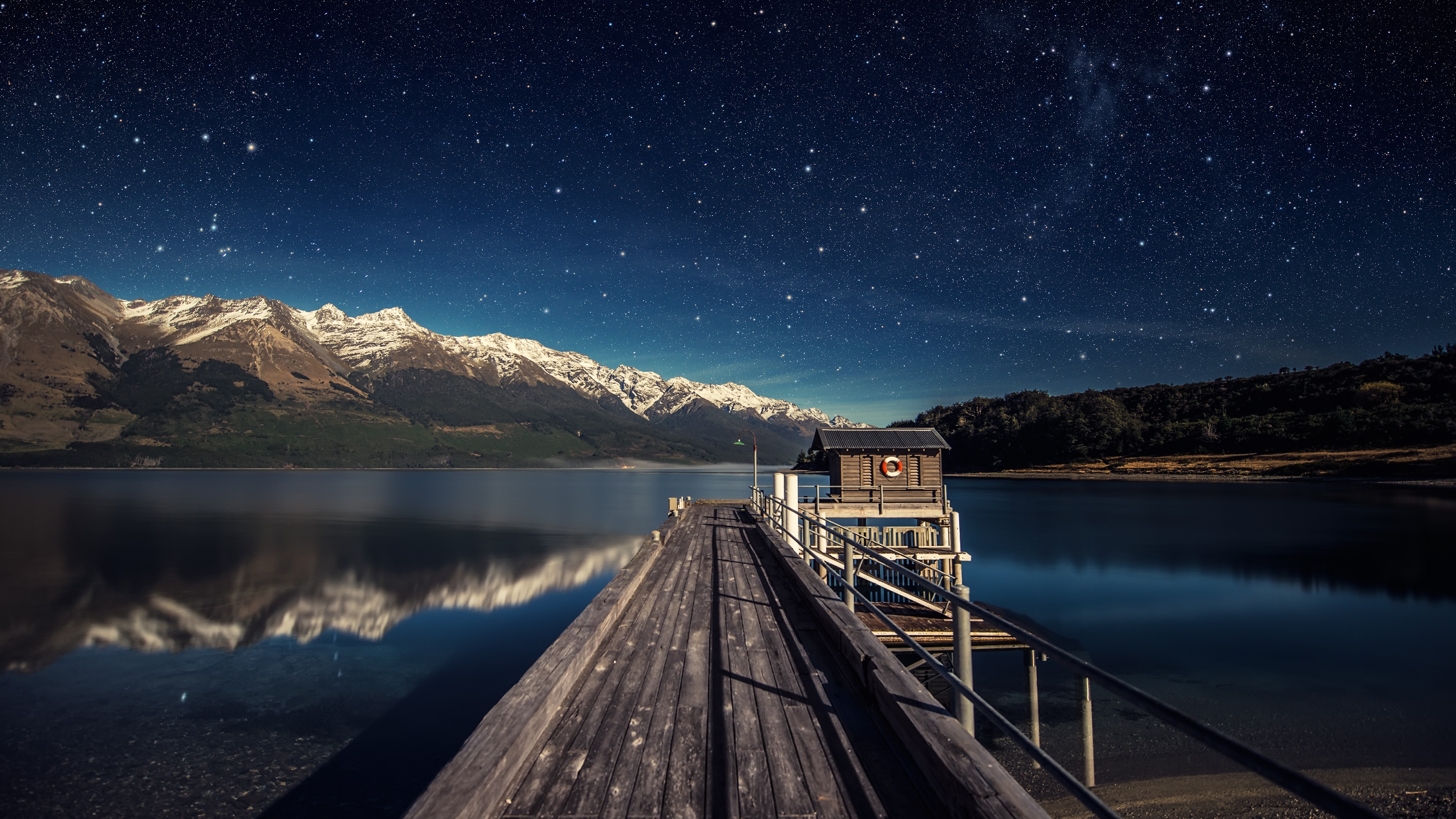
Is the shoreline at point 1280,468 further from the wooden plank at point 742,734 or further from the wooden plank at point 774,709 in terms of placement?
the wooden plank at point 742,734

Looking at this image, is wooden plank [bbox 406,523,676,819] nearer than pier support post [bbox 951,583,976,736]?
Yes

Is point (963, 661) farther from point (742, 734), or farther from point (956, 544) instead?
point (956, 544)

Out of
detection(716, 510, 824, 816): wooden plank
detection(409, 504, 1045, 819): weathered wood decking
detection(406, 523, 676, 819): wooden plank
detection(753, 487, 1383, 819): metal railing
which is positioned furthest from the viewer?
detection(716, 510, 824, 816): wooden plank

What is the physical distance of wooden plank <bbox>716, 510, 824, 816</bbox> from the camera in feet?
14.9

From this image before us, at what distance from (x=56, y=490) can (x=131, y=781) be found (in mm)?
133252

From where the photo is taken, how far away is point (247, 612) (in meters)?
24.2

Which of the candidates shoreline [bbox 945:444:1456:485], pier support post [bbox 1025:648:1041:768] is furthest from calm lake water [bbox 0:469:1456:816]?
shoreline [bbox 945:444:1456:485]

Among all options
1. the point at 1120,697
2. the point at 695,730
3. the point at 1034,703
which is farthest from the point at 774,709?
the point at 1034,703

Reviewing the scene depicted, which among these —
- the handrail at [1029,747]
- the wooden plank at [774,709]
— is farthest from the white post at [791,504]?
the handrail at [1029,747]

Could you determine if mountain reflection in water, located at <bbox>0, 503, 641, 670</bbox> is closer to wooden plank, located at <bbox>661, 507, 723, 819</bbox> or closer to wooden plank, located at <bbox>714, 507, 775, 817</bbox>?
wooden plank, located at <bbox>661, 507, 723, 819</bbox>

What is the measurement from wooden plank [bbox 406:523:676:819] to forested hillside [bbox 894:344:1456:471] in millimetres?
103447

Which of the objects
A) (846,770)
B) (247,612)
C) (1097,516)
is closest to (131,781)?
(846,770)

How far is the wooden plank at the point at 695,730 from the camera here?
15.0 feet

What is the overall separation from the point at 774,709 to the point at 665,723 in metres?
1.09
